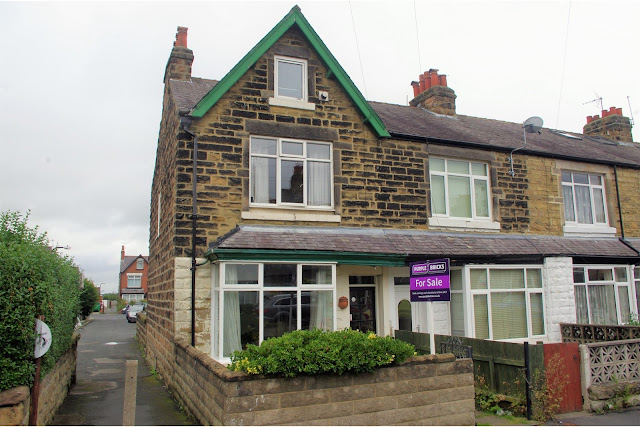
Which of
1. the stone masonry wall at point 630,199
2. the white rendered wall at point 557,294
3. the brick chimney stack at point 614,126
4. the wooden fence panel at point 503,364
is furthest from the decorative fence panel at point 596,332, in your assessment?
the brick chimney stack at point 614,126

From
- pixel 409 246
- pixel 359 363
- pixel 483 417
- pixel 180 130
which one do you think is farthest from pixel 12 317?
pixel 409 246

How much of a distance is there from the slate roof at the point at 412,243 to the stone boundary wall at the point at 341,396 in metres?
3.22

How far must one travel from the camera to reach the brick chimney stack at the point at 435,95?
59.0 ft

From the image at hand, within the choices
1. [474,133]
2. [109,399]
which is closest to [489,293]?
[474,133]

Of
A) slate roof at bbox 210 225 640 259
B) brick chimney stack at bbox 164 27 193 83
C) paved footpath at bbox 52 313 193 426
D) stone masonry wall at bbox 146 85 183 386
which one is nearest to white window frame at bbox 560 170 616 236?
slate roof at bbox 210 225 640 259

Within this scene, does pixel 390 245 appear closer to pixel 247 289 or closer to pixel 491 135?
pixel 247 289

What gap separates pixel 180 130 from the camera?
1121cm

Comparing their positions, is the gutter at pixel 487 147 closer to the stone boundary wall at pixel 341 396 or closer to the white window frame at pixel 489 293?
the white window frame at pixel 489 293

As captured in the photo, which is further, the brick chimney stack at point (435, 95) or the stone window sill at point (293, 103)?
the brick chimney stack at point (435, 95)

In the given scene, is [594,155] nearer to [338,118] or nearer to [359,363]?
[338,118]

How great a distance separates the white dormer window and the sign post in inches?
233

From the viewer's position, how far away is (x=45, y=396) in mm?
7297

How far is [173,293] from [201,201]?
2.08 metres

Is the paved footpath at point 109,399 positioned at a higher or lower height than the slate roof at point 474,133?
lower
